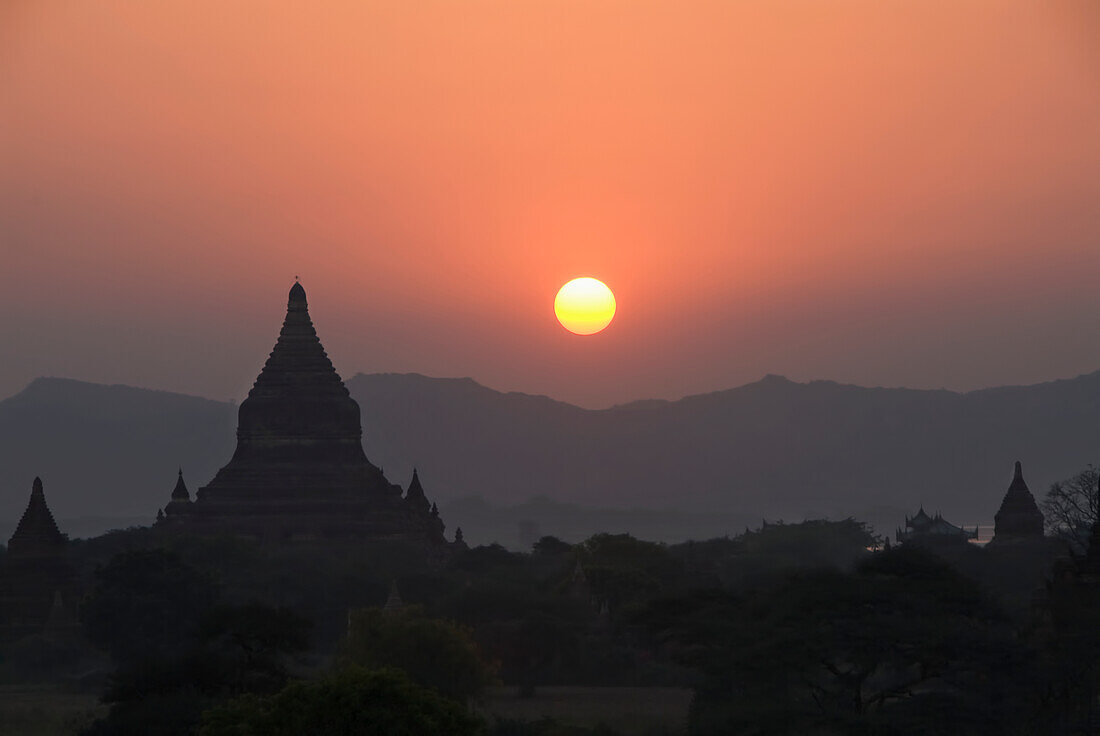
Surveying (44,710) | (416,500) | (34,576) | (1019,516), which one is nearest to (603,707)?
(44,710)

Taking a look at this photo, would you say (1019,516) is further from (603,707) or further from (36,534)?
(603,707)

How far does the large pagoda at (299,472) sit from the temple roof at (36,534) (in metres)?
12.4

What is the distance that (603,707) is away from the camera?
78.8 meters

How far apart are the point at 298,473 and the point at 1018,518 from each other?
49677 millimetres

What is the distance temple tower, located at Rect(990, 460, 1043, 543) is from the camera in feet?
500

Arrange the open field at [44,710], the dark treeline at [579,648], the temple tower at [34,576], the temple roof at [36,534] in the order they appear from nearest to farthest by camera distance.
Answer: the dark treeline at [579,648] → the open field at [44,710] → the temple tower at [34,576] → the temple roof at [36,534]

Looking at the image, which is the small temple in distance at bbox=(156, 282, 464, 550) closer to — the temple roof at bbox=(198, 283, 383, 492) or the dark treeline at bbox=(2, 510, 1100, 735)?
the temple roof at bbox=(198, 283, 383, 492)

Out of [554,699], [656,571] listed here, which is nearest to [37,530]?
[656,571]

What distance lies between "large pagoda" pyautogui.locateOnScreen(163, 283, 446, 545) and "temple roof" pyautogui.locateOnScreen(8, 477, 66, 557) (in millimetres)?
12437

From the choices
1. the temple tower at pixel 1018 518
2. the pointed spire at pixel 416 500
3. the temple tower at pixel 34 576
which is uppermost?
the pointed spire at pixel 416 500

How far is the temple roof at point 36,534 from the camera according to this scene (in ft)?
384

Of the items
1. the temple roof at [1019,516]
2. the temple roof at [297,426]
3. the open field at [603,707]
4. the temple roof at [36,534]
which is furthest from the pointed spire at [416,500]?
the open field at [603,707]

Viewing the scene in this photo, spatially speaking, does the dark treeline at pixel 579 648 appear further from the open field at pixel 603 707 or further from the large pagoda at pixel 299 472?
the large pagoda at pixel 299 472

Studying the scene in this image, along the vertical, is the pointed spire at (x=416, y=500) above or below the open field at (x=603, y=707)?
above
